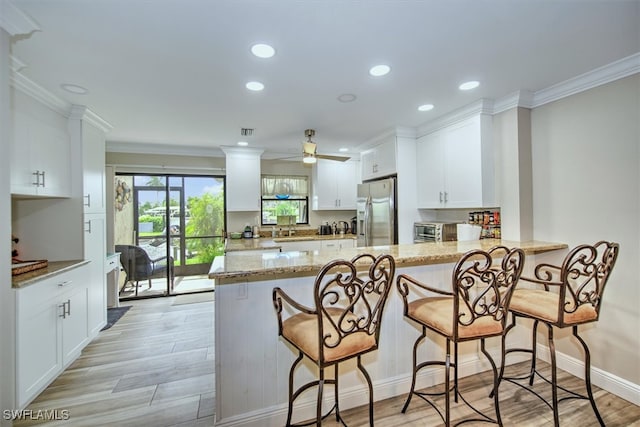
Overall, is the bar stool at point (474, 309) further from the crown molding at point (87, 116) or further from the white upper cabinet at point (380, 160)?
the crown molding at point (87, 116)

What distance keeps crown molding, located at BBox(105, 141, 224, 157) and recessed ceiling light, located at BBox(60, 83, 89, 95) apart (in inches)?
76.7

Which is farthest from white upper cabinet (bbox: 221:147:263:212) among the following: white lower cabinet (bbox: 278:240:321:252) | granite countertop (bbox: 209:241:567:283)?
granite countertop (bbox: 209:241:567:283)

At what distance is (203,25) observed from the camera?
5.32 ft

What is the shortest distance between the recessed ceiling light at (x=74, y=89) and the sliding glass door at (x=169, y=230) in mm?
2314

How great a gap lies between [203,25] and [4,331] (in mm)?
2041

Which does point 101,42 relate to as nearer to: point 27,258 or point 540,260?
point 27,258

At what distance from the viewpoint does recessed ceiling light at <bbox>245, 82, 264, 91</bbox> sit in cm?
236

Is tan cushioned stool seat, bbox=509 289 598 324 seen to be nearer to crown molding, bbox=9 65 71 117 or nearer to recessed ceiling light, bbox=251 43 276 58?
recessed ceiling light, bbox=251 43 276 58

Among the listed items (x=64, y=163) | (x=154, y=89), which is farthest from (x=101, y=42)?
(x=64, y=163)

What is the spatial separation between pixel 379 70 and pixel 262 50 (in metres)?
0.87

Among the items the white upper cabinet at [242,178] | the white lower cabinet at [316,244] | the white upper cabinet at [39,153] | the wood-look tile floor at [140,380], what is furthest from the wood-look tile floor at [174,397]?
the white upper cabinet at [242,178]

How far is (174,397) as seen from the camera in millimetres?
2180

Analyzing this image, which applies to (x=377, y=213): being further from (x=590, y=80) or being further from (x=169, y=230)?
(x=169, y=230)

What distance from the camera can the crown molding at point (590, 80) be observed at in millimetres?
2059
